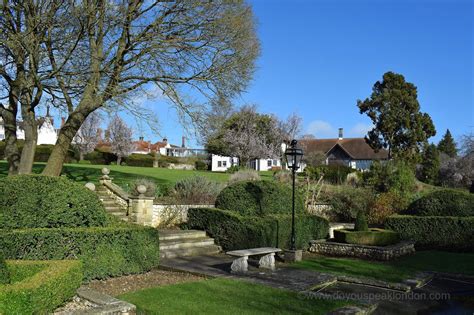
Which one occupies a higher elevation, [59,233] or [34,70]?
[34,70]

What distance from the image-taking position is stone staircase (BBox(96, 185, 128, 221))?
1447cm

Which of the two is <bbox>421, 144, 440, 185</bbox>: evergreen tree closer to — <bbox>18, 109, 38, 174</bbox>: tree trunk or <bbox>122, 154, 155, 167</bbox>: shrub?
<bbox>122, 154, 155, 167</bbox>: shrub

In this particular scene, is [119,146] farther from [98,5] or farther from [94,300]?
[94,300]

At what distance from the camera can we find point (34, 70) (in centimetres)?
1245

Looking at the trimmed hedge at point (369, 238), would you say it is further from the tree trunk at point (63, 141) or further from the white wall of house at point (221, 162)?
the white wall of house at point (221, 162)

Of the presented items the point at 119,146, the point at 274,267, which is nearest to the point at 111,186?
the point at 274,267

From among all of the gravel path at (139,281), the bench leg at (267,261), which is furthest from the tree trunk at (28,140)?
the bench leg at (267,261)

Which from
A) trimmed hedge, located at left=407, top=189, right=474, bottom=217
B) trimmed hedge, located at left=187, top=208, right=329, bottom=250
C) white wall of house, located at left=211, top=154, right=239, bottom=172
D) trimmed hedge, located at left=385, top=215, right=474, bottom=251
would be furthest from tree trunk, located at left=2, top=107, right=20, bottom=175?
white wall of house, located at left=211, top=154, right=239, bottom=172

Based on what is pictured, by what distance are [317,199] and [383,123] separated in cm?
2025

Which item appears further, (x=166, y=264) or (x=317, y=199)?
(x=317, y=199)

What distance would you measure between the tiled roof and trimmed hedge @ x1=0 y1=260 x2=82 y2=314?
52.2 metres

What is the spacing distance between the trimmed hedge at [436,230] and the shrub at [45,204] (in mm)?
11137

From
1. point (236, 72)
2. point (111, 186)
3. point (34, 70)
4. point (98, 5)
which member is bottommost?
point (111, 186)

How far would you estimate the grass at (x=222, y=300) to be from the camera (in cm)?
655
